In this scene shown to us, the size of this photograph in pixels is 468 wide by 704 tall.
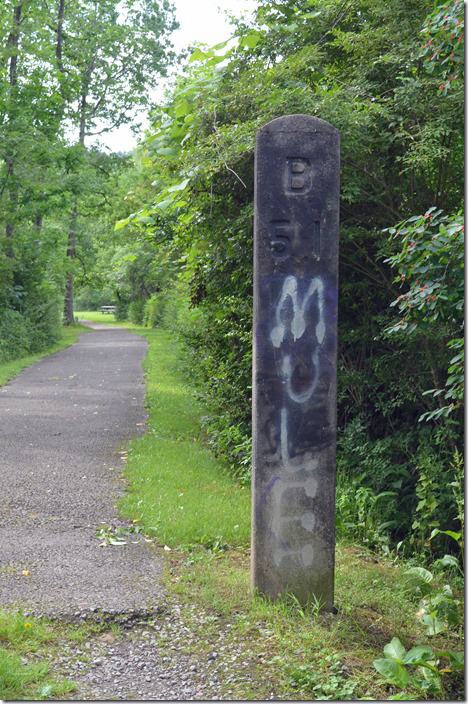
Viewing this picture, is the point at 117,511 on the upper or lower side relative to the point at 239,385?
lower

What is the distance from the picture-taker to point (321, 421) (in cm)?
418

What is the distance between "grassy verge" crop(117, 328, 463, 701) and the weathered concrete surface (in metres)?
0.26

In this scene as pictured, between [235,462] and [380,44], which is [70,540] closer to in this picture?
[235,462]

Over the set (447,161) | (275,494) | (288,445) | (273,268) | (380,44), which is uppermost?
(380,44)

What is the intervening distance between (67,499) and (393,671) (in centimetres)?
379

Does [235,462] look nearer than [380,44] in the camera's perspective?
No

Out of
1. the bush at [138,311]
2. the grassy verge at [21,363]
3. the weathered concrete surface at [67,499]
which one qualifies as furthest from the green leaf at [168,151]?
the bush at [138,311]

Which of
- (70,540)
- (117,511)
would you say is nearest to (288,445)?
(70,540)

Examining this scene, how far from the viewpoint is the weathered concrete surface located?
4.58m

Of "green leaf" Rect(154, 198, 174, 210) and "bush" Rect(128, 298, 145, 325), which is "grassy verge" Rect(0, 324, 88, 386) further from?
"bush" Rect(128, 298, 145, 325)

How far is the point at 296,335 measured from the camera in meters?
4.18

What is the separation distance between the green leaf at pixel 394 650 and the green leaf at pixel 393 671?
7 cm

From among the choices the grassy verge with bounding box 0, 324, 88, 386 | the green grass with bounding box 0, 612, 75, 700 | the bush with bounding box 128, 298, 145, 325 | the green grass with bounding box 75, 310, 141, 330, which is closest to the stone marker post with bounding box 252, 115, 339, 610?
the green grass with bounding box 0, 612, 75, 700

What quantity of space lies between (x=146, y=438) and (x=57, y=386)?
5689 mm
